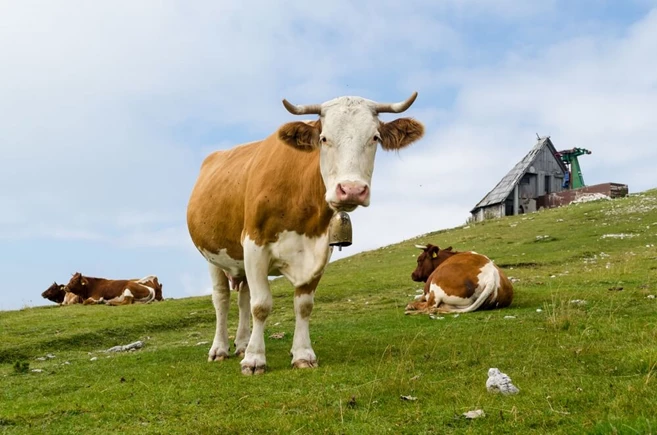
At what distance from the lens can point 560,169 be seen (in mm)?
62125

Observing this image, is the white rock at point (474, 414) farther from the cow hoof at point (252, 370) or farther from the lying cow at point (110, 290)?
the lying cow at point (110, 290)

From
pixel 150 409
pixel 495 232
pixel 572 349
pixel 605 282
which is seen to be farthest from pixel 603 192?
pixel 150 409

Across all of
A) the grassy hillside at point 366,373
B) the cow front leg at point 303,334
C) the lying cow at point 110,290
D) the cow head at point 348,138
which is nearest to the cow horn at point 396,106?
the cow head at point 348,138

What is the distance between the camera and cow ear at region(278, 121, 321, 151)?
25.8 feet

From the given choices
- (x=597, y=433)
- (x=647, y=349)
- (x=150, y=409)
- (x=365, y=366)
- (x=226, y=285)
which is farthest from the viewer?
(x=226, y=285)

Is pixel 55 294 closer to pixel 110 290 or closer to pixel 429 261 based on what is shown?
pixel 110 290

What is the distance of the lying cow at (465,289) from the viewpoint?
42.2 feet

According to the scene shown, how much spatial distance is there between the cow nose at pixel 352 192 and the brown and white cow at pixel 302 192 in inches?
0.5

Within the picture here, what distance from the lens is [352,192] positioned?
6.86 meters

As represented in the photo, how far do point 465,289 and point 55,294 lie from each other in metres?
19.8

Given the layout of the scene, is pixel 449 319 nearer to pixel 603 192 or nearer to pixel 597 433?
pixel 597 433

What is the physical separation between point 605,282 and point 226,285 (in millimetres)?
10438

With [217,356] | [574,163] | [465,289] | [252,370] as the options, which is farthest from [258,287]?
[574,163]

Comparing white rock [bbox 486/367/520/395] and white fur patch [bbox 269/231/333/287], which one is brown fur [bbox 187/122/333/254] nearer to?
white fur patch [bbox 269/231/333/287]
